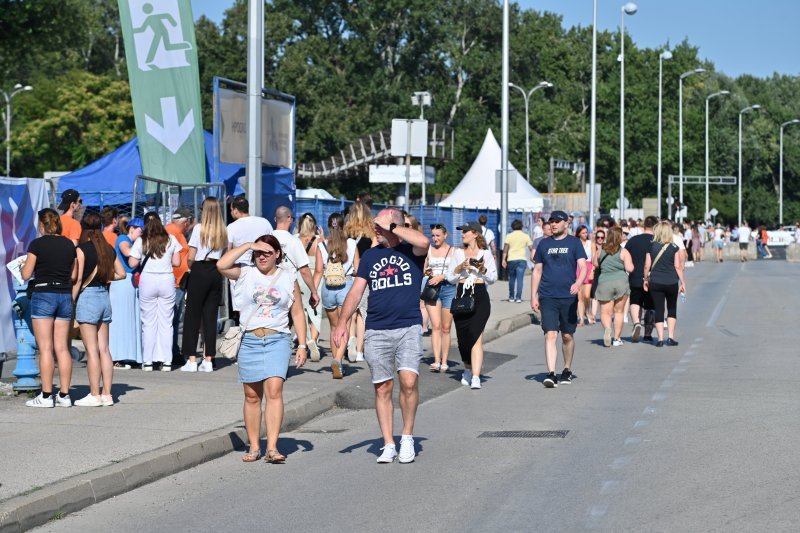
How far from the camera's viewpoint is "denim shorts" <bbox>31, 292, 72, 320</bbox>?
37.1ft

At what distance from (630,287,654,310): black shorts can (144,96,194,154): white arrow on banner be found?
6.95 meters

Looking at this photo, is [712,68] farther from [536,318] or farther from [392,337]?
[392,337]

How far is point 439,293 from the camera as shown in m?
14.8

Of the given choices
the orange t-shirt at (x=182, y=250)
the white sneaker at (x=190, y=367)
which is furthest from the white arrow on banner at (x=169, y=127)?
the white sneaker at (x=190, y=367)

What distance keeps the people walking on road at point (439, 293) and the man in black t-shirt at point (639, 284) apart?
4.55m

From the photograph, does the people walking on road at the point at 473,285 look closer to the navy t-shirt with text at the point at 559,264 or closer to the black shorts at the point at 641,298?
the navy t-shirt with text at the point at 559,264

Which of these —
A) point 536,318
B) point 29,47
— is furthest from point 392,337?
point 29,47

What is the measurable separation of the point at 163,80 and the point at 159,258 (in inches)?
170

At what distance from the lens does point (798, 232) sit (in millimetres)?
63625

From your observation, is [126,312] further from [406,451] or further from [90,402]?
[406,451]

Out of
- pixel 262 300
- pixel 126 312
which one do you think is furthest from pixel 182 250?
pixel 262 300

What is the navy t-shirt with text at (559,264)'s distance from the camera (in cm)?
1407

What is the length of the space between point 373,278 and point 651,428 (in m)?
2.88

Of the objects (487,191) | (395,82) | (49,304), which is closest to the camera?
(49,304)
